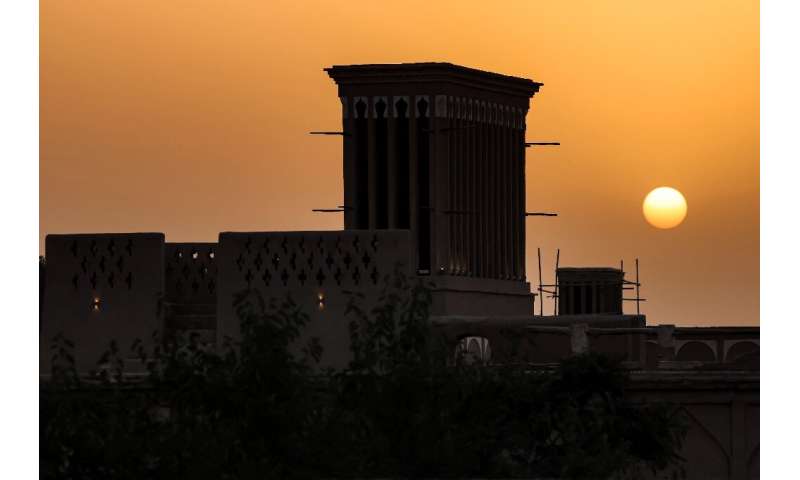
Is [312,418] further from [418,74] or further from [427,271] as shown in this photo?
[427,271]

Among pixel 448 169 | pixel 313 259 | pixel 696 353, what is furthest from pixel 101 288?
pixel 448 169

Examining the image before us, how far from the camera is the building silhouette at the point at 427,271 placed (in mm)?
35656

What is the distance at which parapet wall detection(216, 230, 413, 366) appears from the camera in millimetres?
43656

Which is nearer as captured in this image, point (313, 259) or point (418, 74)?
point (313, 259)

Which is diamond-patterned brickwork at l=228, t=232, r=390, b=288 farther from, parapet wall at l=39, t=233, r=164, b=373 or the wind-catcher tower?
the wind-catcher tower

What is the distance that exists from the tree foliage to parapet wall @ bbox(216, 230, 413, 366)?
64.3 ft

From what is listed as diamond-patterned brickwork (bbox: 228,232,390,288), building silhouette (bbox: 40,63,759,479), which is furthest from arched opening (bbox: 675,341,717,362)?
diamond-patterned brickwork (bbox: 228,232,390,288)

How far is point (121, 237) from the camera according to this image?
45469 millimetres

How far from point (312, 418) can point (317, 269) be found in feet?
76.4

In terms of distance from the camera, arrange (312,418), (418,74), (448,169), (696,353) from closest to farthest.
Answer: (312,418)
(696,353)
(418,74)
(448,169)

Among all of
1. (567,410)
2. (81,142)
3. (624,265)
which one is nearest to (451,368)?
(567,410)

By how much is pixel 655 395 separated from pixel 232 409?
1398cm

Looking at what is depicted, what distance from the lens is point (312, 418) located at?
68.5ft
